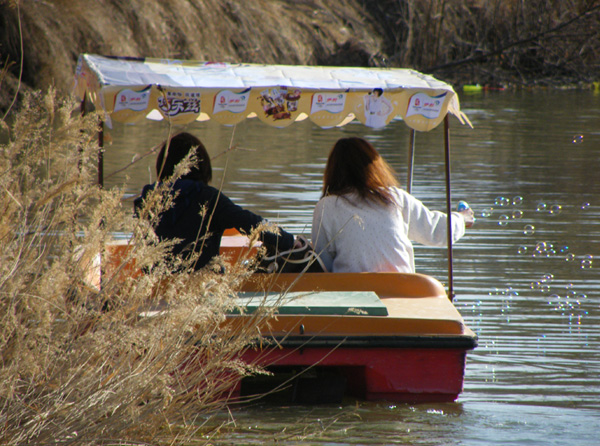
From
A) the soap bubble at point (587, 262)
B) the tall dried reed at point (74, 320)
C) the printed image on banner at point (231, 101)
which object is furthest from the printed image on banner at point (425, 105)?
the soap bubble at point (587, 262)

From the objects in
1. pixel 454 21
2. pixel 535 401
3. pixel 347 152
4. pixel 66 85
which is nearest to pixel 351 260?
pixel 347 152

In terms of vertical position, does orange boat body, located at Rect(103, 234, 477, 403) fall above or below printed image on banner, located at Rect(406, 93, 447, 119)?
below

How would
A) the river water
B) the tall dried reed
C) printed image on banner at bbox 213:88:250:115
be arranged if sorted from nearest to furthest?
the tall dried reed
the river water
printed image on banner at bbox 213:88:250:115

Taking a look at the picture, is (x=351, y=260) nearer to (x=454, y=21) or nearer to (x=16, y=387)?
(x=16, y=387)

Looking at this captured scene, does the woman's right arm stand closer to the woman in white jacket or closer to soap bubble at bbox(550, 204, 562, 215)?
the woman in white jacket

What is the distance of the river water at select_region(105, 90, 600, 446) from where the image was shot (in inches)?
184

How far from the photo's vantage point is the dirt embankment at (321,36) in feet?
85.6

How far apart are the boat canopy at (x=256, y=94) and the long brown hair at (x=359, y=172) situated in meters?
0.52

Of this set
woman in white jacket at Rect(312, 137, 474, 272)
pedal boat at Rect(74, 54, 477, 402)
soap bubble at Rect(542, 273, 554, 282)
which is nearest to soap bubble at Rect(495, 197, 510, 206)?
soap bubble at Rect(542, 273, 554, 282)

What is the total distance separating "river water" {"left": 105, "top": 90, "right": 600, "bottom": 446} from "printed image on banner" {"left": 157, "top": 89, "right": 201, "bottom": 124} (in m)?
0.51

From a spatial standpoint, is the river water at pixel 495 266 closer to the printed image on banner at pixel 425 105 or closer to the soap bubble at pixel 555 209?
the soap bubble at pixel 555 209

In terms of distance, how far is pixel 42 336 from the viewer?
3312mm

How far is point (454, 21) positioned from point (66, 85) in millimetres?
14175

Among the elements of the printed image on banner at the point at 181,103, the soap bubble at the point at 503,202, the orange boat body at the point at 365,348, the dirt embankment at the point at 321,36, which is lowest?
the orange boat body at the point at 365,348
